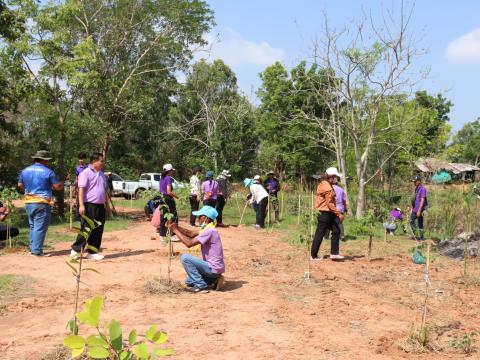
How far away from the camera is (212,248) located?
5.98 m

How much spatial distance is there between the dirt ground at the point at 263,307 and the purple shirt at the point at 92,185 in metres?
0.94

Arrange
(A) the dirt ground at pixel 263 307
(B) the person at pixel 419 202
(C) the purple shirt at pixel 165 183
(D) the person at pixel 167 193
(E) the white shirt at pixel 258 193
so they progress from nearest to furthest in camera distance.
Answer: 1. (A) the dirt ground at pixel 263 307
2. (D) the person at pixel 167 193
3. (C) the purple shirt at pixel 165 183
4. (B) the person at pixel 419 202
5. (E) the white shirt at pixel 258 193

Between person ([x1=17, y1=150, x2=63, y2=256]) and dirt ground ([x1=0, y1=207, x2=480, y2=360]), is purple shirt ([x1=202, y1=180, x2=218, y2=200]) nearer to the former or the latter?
dirt ground ([x1=0, y1=207, x2=480, y2=360])

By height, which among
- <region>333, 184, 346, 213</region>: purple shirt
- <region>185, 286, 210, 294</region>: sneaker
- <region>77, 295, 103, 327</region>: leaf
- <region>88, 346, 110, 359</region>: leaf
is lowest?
<region>185, 286, 210, 294</region>: sneaker

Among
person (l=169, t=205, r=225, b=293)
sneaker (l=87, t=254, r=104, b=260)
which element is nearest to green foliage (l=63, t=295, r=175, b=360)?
person (l=169, t=205, r=225, b=293)

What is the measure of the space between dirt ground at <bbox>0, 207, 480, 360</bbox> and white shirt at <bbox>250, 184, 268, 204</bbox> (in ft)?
12.0

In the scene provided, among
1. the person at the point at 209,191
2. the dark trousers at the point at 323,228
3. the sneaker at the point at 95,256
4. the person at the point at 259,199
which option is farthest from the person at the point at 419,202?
the sneaker at the point at 95,256

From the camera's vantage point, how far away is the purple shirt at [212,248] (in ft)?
19.5

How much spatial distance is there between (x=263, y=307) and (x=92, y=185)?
3.50 meters

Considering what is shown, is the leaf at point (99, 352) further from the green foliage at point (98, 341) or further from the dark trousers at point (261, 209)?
the dark trousers at point (261, 209)

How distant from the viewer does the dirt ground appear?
166 inches

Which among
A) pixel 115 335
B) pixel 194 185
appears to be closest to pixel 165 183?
pixel 194 185

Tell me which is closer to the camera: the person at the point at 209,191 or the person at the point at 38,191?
the person at the point at 38,191

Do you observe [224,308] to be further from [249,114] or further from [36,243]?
[249,114]
